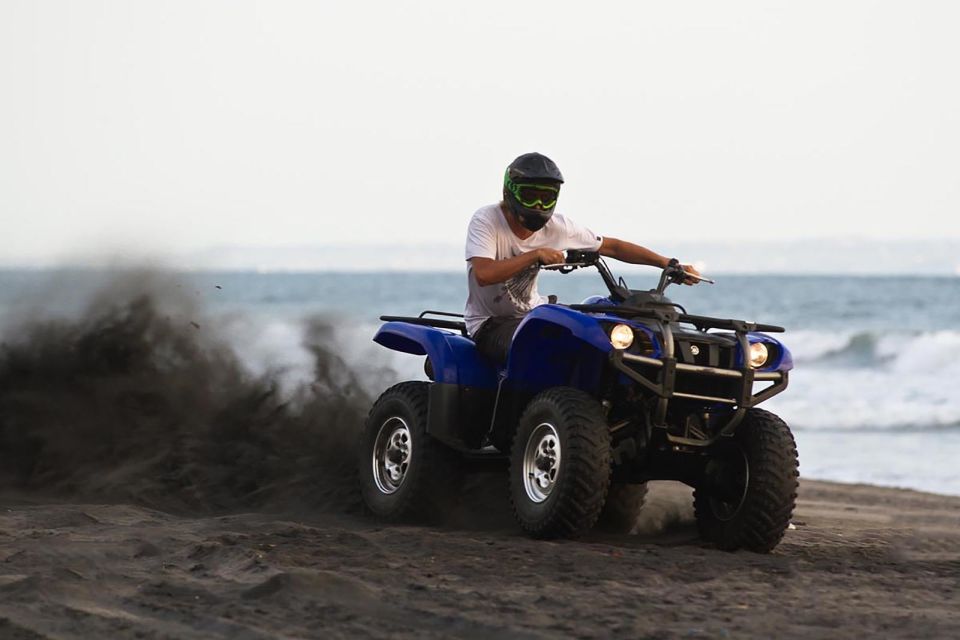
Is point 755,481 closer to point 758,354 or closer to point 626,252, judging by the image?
point 758,354

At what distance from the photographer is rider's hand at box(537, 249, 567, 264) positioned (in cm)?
754

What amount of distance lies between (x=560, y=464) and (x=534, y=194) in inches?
61.0

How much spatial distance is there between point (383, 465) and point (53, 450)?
8.56 ft

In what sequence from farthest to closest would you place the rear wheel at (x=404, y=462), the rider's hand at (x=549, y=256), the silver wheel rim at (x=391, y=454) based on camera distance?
the silver wheel rim at (x=391, y=454), the rear wheel at (x=404, y=462), the rider's hand at (x=549, y=256)

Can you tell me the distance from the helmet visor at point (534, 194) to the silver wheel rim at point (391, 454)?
1638 mm

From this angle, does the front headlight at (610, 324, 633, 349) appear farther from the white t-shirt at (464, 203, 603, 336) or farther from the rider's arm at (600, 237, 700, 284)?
the rider's arm at (600, 237, 700, 284)

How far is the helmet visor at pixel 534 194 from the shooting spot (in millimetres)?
7832

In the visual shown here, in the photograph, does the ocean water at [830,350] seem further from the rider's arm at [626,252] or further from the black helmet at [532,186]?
the black helmet at [532,186]

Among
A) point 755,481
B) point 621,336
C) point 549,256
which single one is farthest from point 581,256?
point 755,481

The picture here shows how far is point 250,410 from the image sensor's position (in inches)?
411

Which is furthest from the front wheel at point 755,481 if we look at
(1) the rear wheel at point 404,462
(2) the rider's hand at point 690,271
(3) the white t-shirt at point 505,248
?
(1) the rear wheel at point 404,462

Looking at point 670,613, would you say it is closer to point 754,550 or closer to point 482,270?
point 754,550

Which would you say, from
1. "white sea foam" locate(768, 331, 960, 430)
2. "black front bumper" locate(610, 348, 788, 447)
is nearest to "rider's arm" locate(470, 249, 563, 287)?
"black front bumper" locate(610, 348, 788, 447)

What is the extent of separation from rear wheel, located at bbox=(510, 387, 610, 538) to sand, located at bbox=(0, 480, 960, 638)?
5.7 inches
